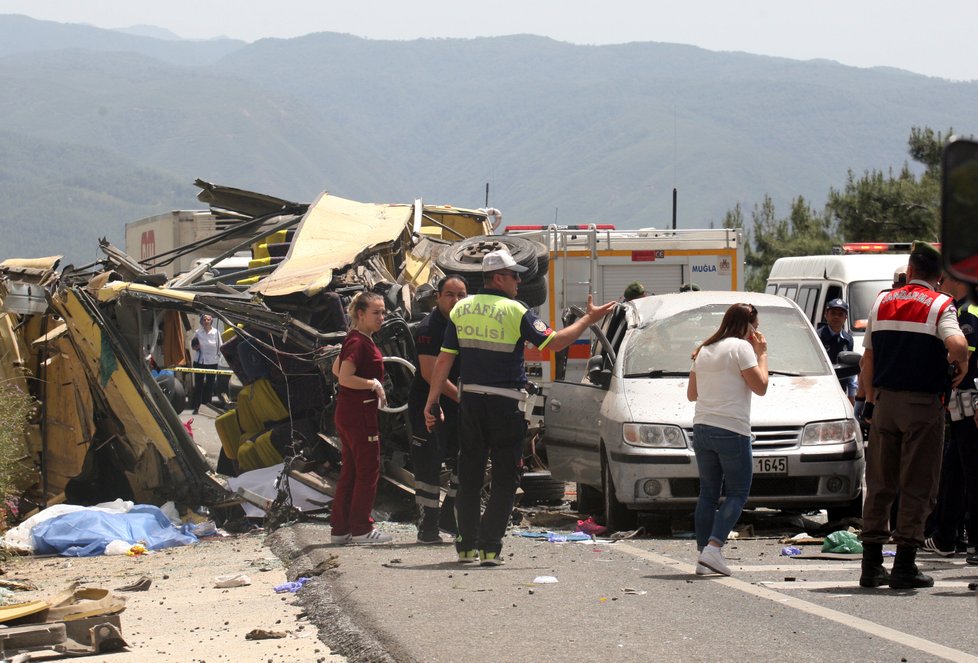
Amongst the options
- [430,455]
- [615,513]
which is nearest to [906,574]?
[615,513]

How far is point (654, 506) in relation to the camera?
10477 millimetres

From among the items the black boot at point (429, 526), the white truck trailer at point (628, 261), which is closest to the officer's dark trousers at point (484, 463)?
the black boot at point (429, 526)

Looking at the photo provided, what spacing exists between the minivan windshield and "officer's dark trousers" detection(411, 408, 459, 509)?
5.17ft

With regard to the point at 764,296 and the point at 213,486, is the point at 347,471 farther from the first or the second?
the point at 764,296

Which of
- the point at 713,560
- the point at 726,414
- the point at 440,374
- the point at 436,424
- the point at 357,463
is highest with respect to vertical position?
the point at 440,374

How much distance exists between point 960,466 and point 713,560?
2204mm

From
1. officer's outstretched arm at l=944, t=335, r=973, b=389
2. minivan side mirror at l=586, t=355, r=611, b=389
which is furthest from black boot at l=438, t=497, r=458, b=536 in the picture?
officer's outstretched arm at l=944, t=335, r=973, b=389

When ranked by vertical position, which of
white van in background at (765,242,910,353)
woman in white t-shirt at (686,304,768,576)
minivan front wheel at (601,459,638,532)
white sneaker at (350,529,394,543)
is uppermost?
white van in background at (765,242,910,353)

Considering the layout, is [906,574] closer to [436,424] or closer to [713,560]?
[713,560]

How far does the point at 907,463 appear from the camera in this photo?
26.5 feet

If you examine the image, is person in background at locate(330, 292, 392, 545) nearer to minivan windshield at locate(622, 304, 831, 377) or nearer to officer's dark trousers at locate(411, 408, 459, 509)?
officer's dark trousers at locate(411, 408, 459, 509)

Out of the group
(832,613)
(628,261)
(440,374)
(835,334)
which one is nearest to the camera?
(832,613)

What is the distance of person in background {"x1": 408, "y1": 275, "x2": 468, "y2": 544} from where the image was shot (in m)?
10.2

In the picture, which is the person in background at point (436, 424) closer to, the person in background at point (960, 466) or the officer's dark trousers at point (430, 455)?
the officer's dark trousers at point (430, 455)
